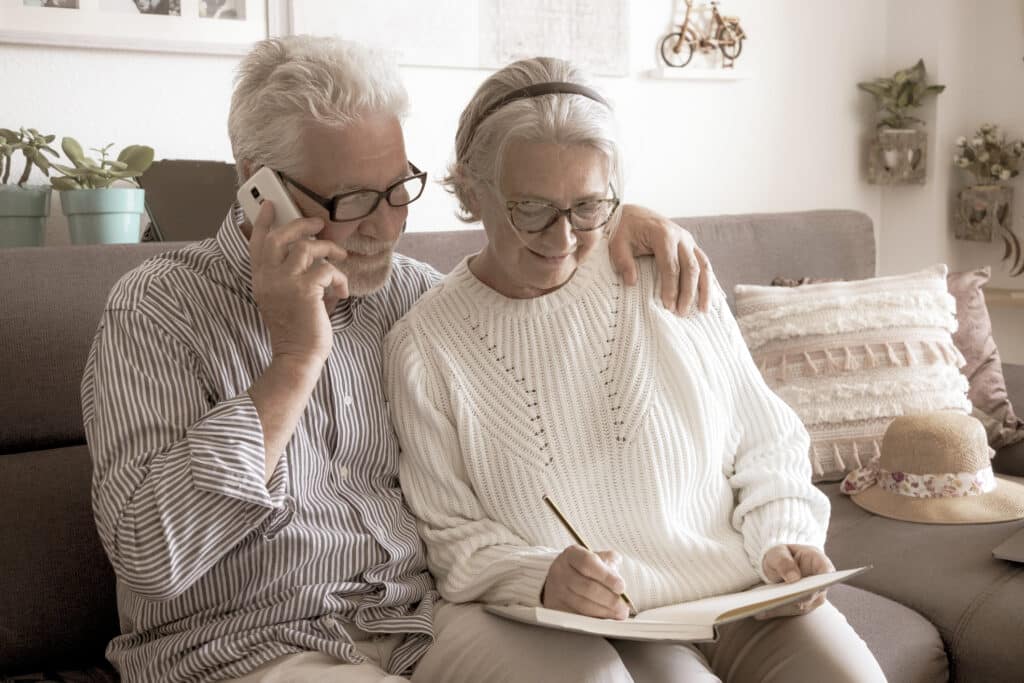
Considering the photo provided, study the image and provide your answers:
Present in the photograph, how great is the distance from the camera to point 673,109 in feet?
11.0

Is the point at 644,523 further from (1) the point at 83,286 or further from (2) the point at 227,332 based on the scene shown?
(1) the point at 83,286

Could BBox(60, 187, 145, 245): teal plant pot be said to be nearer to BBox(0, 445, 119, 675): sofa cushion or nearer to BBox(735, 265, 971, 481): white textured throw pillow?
BBox(0, 445, 119, 675): sofa cushion

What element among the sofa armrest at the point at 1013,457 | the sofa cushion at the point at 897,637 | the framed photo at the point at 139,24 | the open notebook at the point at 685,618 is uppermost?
the framed photo at the point at 139,24

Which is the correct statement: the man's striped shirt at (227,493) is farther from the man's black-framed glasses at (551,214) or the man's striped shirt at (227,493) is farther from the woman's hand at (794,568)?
the woman's hand at (794,568)

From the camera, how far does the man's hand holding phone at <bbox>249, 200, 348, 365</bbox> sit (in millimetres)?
1380

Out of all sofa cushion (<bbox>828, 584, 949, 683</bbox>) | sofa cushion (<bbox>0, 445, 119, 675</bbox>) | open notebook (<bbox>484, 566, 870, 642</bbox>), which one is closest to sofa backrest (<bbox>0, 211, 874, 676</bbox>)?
sofa cushion (<bbox>0, 445, 119, 675</bbox>)

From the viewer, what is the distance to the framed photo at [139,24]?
213cm

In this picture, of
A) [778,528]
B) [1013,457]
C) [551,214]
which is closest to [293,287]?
[551,214]

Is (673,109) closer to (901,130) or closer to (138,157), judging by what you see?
(901,130)

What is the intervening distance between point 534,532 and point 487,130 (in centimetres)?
60

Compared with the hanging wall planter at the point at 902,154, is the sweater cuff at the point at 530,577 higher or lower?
lower

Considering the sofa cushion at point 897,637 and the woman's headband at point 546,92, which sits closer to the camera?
the woman's headband at point 546,92

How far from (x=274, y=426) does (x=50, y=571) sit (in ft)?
1.94

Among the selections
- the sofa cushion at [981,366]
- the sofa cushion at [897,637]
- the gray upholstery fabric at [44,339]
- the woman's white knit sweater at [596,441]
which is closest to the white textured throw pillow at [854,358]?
the sofa cushion at [981,366]
